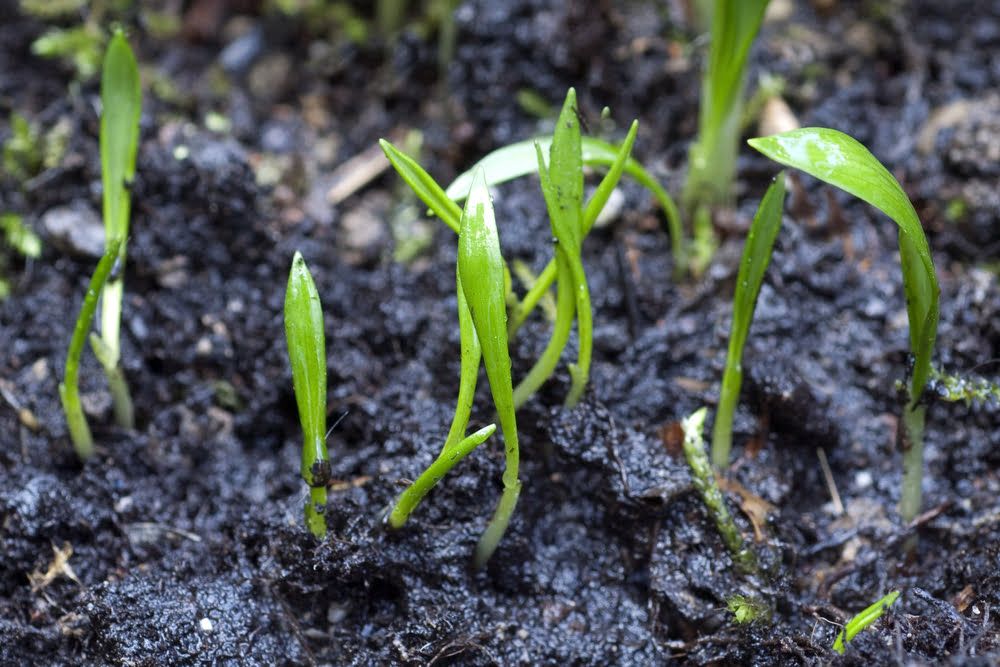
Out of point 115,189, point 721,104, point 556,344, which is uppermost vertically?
point 721,104

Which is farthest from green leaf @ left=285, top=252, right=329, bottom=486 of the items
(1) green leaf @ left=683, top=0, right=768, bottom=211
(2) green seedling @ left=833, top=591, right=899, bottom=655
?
(1) green leaf @ left=683, top=0, right=768, bottom=211

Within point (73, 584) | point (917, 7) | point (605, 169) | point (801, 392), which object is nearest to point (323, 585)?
point (73, 584)

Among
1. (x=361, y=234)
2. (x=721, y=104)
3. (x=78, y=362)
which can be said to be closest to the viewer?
(x=78, y=362)

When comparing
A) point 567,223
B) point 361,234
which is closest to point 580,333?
point 567,223

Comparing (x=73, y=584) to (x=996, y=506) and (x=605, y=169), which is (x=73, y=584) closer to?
(x=605, y=169)

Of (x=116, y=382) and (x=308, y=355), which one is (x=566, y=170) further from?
(x=116, y=382)

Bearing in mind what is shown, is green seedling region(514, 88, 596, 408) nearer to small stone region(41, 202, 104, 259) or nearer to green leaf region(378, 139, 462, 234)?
green leaf region(378, 139, 462, 234)

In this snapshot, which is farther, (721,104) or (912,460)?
(721,104)
